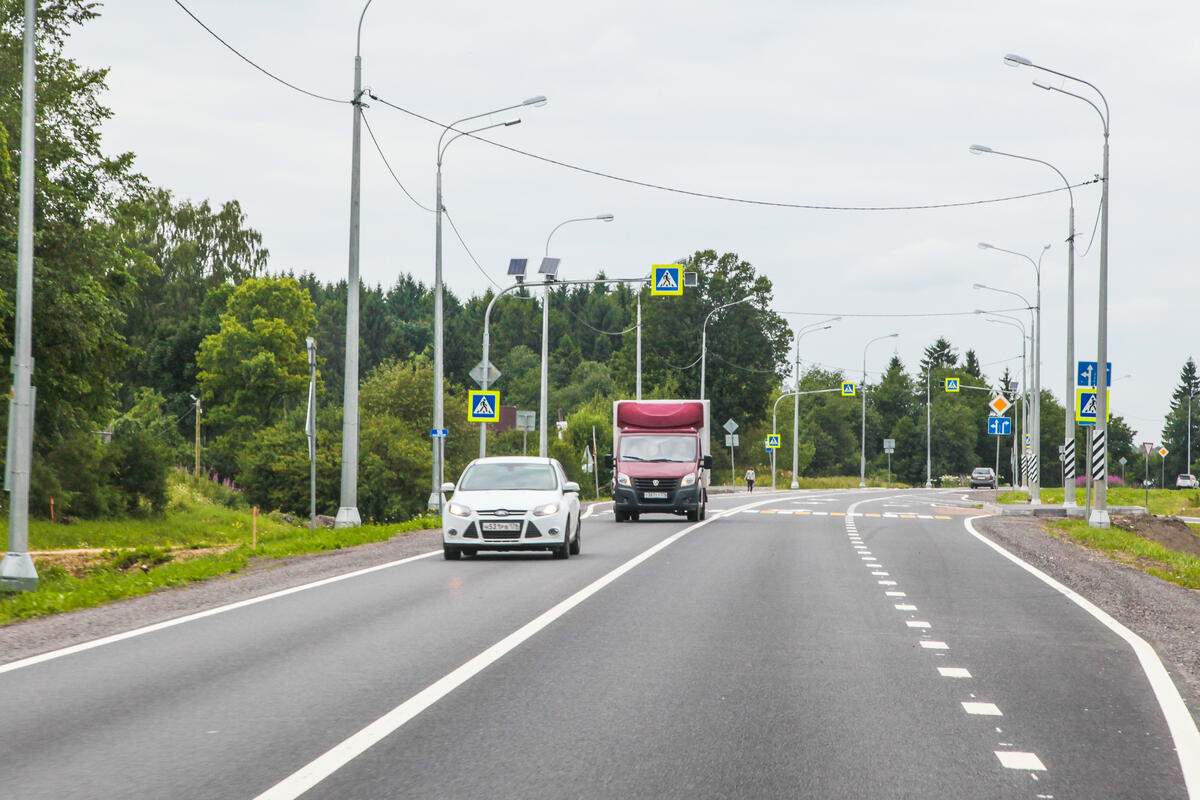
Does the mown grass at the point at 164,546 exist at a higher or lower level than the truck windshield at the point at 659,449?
lower

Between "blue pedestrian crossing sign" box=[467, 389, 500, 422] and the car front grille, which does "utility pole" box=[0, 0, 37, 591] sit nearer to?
the car front grille

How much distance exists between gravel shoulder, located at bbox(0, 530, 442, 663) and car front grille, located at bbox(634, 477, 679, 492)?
429 inches

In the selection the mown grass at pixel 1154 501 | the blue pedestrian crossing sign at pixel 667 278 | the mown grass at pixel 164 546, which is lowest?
the mown grass at pixel 164 546

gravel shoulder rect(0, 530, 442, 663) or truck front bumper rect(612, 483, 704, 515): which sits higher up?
truck front bumper rect(612, 483, 704, 515)

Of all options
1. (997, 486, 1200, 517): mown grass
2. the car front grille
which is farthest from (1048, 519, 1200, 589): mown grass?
(997, 486, 1200, 517): mown grass

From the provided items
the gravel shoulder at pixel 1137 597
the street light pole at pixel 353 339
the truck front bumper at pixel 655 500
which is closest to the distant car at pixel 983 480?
the truck front bumper at pixel 655 500

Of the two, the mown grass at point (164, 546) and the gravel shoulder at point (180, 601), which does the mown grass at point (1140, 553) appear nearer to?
the gravel shoulder at point (180, 601)

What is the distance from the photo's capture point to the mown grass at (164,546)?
16891mm

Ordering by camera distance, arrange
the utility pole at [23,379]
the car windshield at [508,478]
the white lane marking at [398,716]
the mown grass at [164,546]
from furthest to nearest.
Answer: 1. the car windshield at [508,478]
2. the utility pole at [23,379]
3. the mown grass at [164,546]
4. the white lane marking at [398,716]

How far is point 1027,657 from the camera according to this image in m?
11.9

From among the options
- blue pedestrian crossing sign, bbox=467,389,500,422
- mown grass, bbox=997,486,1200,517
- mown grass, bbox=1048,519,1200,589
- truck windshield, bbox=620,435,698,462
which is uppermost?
blue pedestrian crossing sign, bbox=467,389,500,422

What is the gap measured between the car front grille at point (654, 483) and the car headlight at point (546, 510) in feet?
46.4

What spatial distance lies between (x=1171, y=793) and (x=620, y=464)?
1183 inches

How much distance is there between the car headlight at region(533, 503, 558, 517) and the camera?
22.4m
